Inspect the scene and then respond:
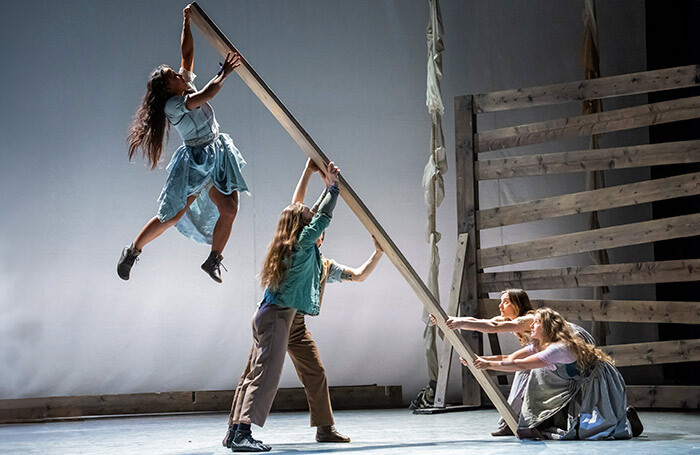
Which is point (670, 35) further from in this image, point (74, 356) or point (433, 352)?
point (74, 356)

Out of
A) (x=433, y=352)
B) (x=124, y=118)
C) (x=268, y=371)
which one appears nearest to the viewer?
(x=268, y=371)

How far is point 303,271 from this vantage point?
460 cm

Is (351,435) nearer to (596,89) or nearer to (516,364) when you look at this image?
(516,364)

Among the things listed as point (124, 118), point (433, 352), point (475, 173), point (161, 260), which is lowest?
point (433, 352)

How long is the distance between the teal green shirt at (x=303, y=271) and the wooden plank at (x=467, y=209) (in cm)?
271

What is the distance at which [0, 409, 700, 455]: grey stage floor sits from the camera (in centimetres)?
446

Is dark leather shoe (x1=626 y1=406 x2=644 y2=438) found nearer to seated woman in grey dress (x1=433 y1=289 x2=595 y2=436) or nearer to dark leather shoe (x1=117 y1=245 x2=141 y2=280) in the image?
seated woman in grey dress (x1=433 y1=289 x2=595 y2=436)

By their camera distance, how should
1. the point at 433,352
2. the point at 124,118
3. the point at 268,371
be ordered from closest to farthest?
Answer: the point at 268,371
the point at 433,352
the point at 124,118

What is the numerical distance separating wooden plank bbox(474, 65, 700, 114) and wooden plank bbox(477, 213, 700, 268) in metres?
1.02

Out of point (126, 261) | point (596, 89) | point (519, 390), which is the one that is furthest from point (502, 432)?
point (596, 89)

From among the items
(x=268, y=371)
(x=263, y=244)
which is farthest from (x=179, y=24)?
(x=268, y=371)

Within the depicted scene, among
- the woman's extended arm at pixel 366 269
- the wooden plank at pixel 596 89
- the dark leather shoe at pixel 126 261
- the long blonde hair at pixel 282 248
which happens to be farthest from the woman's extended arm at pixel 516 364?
the wooden plank at pixel 596 89

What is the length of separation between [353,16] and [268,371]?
4.54m

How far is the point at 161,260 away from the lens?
7.58m
